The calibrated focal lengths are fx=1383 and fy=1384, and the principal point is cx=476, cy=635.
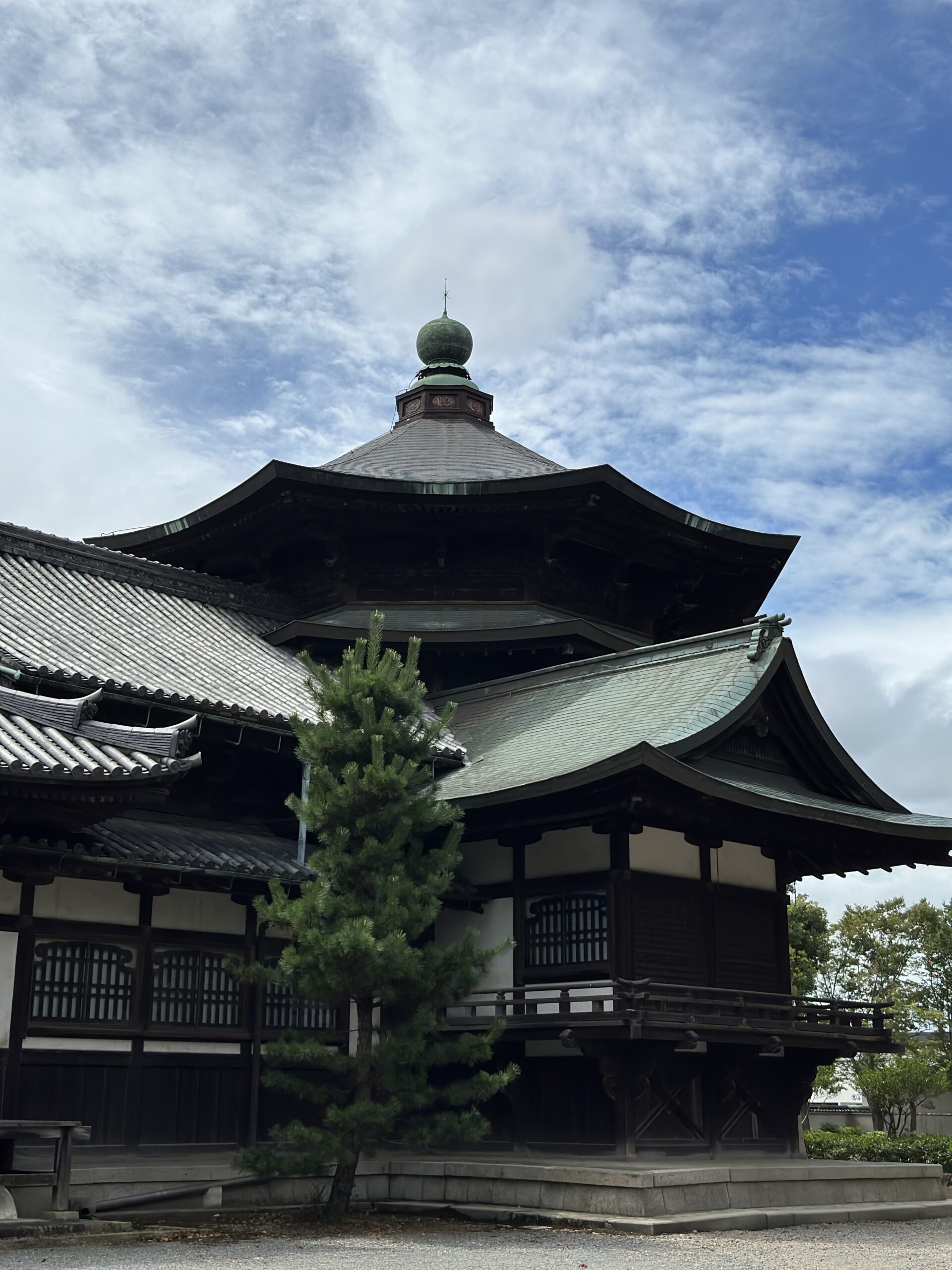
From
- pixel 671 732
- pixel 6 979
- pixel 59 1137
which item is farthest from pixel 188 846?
pixel 671 732

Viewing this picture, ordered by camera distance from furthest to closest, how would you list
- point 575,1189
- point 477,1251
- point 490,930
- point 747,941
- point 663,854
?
point 747,941 → point 490,930 → point 663,854 → point 575,1189 → point 477,1251

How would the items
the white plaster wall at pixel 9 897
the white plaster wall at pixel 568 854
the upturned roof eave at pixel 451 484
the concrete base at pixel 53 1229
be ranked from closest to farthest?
1. the concrete base at pixel 53 1229
2. the white plaster wall at pixel 9 897
3. the white plaster wall at pixel 568 854
4. the upturned roof eave at pixel 451 484

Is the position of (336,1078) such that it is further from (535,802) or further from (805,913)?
(805,913)

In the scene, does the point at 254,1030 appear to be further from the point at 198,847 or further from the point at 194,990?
the point at 198,847

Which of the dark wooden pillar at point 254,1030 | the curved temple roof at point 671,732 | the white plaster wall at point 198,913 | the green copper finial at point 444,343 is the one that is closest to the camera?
the white plaster wall at point 198,913

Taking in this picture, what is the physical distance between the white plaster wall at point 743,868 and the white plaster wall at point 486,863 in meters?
3.00

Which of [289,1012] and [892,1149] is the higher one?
[289,1012]

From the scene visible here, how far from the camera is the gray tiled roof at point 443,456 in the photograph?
94.5 feet

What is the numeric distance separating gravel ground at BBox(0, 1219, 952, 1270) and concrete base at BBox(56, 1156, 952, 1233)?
63cm

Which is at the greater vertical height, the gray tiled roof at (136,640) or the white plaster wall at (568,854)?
the gray tiled roof at (136,640)

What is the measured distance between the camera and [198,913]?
18203 millimetres

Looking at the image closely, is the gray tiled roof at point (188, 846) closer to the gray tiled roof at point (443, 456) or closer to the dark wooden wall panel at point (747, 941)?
the dark wooden wall panel at point (747, 941)

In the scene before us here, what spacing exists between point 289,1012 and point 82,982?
314 centimetres

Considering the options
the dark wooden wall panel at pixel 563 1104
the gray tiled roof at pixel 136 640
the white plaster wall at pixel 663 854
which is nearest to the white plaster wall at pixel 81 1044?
the gray tiled roof at pixel 136 640
